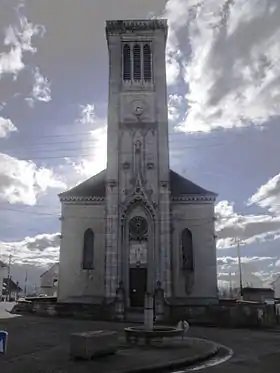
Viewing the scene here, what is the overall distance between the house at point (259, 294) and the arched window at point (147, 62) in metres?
23.8

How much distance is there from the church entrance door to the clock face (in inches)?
545

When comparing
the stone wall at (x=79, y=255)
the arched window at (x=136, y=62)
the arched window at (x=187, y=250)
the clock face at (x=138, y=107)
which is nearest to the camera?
the stone wall at (x=79, y=255)

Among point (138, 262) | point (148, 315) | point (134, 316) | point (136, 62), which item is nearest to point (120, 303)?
point (134, 316)

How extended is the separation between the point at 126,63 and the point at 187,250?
18.3 metres

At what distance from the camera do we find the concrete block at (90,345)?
11438mm

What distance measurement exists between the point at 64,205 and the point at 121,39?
16583 millimetres

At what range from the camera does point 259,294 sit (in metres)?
41.7

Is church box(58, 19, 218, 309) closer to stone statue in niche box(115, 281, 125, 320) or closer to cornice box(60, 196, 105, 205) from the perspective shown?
cornice box(60, 196, 105, 205)

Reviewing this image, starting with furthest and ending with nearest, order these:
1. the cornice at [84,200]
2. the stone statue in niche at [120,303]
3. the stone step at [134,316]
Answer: the cornice at [84,200], the stone statue in niche at [120,303], the stone step at [134,316]

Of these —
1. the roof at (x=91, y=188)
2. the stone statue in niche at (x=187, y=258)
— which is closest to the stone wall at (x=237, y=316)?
the stone statue in niche at (x=187, y=258)

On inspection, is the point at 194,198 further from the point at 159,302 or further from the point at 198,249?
the point at 159,302

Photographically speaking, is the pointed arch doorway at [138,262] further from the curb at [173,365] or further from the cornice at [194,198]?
the curb at [173,365]

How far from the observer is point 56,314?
105 feet

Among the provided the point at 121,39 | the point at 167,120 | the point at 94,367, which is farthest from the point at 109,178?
the point at 94,367
